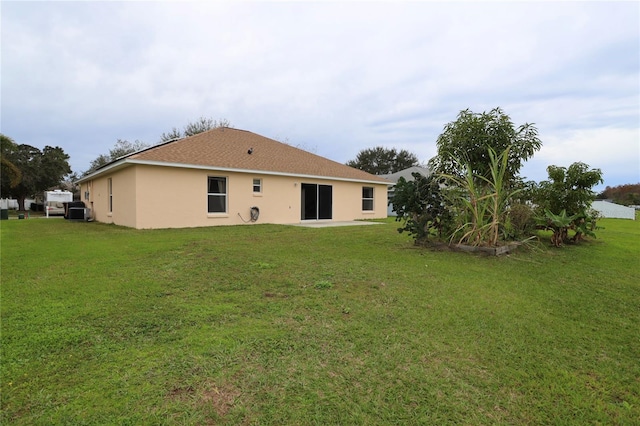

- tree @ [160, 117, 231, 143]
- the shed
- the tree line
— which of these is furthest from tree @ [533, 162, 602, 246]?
tree @ [160, 117, 231, 143]

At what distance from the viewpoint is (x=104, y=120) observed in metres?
20.0

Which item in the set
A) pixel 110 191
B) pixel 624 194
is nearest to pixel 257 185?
pixel 110 191

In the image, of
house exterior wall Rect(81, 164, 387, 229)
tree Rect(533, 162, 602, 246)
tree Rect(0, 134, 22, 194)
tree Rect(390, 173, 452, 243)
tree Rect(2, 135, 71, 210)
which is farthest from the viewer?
tree Rect(2, 135, 71, 210)

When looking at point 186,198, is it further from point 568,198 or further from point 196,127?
point 196,127

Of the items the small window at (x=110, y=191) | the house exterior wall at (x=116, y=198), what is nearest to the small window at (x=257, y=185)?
the house exterior wall at (x=116, y=198)

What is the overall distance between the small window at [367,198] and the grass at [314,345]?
14072mm

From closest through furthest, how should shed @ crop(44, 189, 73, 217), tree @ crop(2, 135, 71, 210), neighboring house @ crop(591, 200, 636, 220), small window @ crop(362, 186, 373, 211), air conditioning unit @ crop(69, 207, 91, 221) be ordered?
air conditioning unit @ crop(69, 207, 91, 221), small window @ crop(362, 186, 373, 211), neighboring house @ crop(591, 200, 636, 220), shed @ crop(44, 189, 73, 217), tree @ crop(2, 135, 71, 210)

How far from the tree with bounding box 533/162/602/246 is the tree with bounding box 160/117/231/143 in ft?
106

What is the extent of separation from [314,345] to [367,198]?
17.3 m

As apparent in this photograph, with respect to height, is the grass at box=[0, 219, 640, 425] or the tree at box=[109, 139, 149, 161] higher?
the tree at box=[109, 139, 149, 161]

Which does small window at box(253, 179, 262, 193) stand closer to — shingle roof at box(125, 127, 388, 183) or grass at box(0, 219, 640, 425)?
shingle roof at box(125, 127, 388, 183)

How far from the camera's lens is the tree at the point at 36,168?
110 ft

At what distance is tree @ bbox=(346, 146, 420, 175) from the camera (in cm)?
4597

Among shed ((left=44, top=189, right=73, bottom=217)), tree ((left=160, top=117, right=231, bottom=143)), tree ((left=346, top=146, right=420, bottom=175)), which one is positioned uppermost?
tree ((left=160, top=117, right=231, bottom=143))
